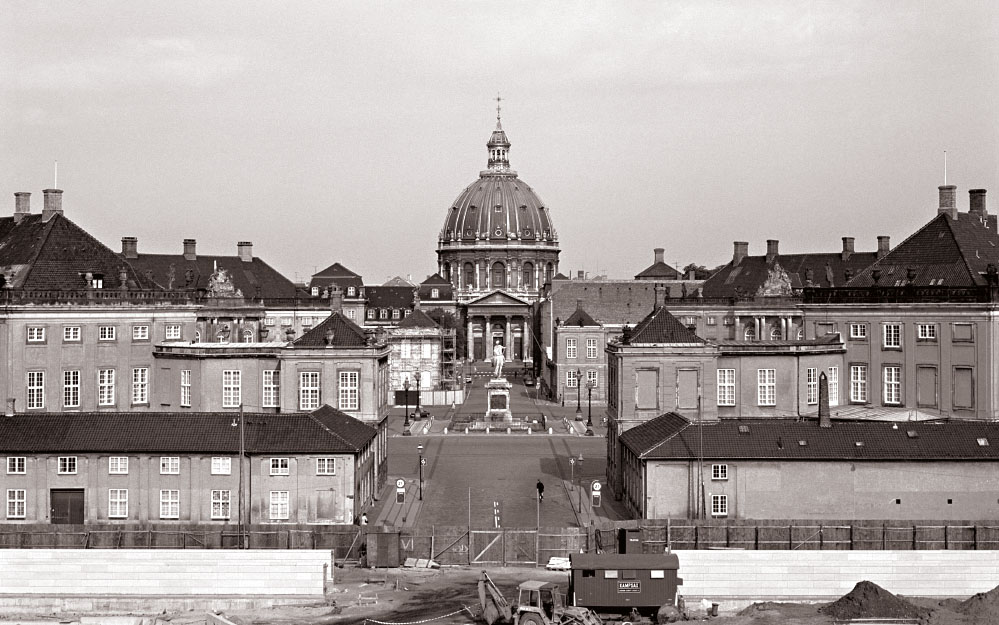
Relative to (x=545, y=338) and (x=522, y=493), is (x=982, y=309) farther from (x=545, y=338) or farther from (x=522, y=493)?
(x=545, y=338)

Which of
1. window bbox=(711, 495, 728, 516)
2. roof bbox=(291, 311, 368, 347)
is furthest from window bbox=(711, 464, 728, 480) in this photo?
roof bbox=(291, 311, 368, 347)

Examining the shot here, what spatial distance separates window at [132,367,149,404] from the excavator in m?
40.1

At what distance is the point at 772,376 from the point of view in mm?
71375

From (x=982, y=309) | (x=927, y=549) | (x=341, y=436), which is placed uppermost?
(x=982, y=309)

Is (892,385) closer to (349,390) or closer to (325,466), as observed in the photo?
(349,390)

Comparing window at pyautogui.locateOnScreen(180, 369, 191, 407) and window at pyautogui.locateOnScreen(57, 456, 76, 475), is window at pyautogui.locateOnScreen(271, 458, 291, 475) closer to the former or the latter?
window at pyautogui.locateOnScreen(57, 456, 76, 475)

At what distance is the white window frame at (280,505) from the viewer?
5572 cm

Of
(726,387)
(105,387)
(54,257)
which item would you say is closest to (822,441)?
(726,387)

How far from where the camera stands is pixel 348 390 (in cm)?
6912

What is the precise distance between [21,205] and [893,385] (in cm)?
5352

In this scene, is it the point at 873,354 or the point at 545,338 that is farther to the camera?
the point at 545,338

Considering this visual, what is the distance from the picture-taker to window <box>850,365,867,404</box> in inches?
3159

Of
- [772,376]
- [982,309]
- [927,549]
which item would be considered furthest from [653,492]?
[982,309]

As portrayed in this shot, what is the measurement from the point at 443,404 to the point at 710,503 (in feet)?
223
